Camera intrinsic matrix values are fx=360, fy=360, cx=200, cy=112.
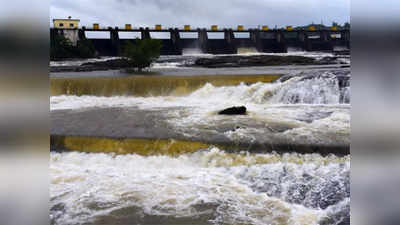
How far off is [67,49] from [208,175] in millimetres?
18417

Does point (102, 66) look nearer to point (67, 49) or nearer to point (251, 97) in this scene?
point (67, 49)

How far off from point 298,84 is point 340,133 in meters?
3.30

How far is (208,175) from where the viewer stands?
12.6 feet

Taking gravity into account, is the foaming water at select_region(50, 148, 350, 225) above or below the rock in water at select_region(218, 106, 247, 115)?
below

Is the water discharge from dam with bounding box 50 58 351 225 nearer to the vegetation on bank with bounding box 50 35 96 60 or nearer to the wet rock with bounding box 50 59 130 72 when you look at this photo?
the wet rock with bounding box 50 59 130 72

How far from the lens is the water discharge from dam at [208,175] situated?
3010 millimetres

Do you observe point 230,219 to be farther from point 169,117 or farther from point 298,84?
point 298,84

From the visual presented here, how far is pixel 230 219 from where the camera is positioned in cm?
290

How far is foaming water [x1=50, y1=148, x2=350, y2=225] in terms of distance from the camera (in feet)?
9.80

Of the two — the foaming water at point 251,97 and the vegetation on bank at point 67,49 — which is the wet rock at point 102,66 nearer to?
the vegetation on bank at point 67,49

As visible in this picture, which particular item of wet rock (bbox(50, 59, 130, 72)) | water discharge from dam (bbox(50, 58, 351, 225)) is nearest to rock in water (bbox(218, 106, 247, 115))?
water discharge from dam (bbox(50, 58, 351, 225))

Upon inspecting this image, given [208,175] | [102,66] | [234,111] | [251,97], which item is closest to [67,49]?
[102,66]

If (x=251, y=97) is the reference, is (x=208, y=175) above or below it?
below

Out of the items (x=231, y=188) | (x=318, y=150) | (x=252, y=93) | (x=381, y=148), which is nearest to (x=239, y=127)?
(x=318, y=150)
